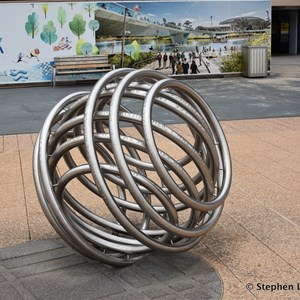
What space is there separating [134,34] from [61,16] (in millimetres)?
2246

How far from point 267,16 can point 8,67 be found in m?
8.24

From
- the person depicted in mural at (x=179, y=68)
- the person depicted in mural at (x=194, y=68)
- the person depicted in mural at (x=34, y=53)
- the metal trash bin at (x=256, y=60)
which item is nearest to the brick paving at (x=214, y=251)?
the person depicted in mural at (x=34, y=53)

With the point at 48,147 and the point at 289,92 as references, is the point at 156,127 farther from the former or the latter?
the point at 289,92

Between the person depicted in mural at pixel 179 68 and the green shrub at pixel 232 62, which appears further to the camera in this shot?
the green shrub at pixel 232 62

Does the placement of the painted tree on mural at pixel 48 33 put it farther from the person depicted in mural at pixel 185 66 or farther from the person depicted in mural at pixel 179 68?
the person depicted in mural at pixel 185 66

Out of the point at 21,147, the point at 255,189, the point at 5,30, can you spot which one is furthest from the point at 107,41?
the point at 255,189

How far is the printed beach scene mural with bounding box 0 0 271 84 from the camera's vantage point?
15781mm

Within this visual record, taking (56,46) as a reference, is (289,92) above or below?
below

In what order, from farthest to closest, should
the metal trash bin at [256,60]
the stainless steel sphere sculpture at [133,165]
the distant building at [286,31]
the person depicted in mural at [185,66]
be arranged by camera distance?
1. the distant building at [286,31]
2. the person depicted in mural at [185,66]
3. the metal trash bin at [256,60]
4. the stainless steel sphere sculpture at [133,165]

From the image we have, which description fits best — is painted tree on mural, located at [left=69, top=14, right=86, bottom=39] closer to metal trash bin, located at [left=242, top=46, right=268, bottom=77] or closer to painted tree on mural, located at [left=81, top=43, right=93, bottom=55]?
painted tree on mural, located at [left=81, top=43, right=93, bottom=55]

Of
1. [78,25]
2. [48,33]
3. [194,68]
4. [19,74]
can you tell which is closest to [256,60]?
[194,68]

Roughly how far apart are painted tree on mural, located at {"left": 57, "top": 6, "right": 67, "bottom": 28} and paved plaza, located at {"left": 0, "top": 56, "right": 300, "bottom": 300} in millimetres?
8542

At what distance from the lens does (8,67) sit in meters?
15.9

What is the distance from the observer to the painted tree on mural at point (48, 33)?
51.9ft
